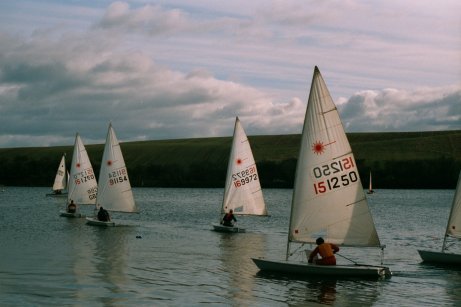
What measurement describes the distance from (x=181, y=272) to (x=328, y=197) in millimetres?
7119

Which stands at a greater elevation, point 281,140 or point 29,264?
point 281,140

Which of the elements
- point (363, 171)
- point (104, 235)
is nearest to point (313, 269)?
point (104, 235)

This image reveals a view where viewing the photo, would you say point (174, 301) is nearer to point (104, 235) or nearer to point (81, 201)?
point (104, 235)

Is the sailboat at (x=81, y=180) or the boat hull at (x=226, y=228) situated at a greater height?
the sailboat at (x=81, y=180)

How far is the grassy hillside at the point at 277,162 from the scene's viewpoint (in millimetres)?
157625

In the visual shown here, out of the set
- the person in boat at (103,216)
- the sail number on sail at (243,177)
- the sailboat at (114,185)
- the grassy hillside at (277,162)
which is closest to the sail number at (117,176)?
the sailboat at (114,185)

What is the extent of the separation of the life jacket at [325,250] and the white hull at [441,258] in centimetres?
787

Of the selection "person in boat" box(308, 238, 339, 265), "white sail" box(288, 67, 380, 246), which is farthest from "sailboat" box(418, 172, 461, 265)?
"person in boat" box(308, 238, 339, 265)

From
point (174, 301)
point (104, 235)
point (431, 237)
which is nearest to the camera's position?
point (174, 301)

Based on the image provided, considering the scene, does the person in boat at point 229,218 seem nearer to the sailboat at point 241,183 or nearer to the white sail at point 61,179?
Result: the sailboat at point 241,183

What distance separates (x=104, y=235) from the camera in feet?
163

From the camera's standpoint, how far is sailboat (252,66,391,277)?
2978cm

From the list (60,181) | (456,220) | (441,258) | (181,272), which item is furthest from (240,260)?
(60,181)

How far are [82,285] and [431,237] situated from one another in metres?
31.5
